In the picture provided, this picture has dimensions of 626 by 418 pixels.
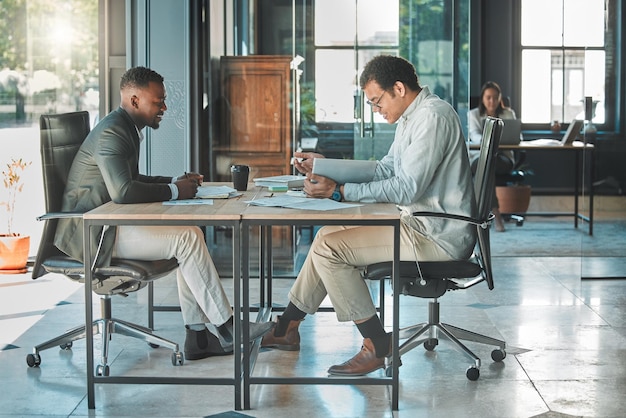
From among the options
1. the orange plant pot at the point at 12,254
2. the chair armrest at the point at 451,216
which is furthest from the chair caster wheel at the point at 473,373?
the orange plant pot at the point at 12,254

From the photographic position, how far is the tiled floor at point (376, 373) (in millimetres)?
3881

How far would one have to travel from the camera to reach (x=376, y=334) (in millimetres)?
4172

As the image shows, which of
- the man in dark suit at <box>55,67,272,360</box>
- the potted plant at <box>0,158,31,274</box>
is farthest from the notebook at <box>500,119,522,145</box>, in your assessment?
the man in dark suit at <box>55,67,272,360</box>

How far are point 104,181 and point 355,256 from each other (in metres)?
1.08

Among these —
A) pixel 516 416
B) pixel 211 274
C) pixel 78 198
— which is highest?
pixel 78 198

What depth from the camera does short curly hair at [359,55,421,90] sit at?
426cm

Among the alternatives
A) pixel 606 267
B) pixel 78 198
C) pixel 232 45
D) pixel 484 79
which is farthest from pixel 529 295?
pixel 484 79

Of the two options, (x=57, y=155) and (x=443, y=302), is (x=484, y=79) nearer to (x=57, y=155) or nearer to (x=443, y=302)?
(x=443, y=302)

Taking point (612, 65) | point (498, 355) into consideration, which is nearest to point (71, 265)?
point (498, 355)

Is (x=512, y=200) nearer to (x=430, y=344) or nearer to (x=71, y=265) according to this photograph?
(x=430, y=344)

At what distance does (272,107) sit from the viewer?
6457 mm

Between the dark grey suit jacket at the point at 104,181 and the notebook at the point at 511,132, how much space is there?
17.8ft

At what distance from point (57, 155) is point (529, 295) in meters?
2.96

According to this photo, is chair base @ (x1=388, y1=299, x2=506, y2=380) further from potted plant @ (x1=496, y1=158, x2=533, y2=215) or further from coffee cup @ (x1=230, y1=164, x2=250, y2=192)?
potted plant @ (x1=496, y1=158, x2=533, y2=215)
